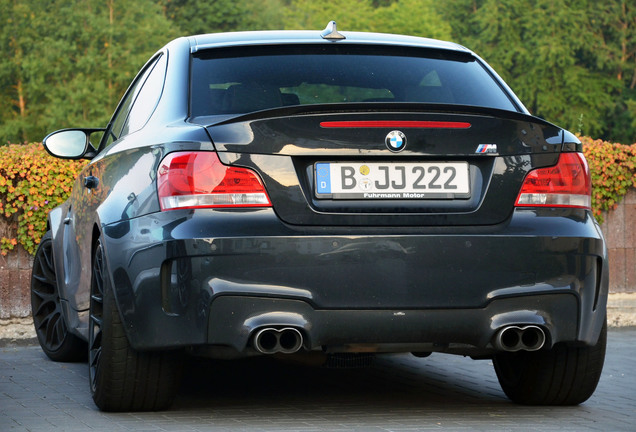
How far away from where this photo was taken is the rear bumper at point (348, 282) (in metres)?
4.38

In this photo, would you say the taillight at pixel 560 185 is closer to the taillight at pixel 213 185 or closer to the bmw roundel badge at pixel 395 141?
the bmw roundel badge at pixel 395 141

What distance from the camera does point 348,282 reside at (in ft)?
14.4

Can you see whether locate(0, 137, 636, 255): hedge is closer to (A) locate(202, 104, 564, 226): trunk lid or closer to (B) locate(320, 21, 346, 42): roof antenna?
(B) locate(320, 21, 346, 42): roof antenna

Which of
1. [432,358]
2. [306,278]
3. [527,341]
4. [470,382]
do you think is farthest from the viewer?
[432,358]

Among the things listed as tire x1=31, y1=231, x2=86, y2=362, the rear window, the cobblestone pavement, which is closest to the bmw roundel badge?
the rear window

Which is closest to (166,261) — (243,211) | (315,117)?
(243,211)

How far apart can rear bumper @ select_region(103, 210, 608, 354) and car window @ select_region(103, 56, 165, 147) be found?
1.47 m

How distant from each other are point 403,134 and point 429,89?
2.59 ft

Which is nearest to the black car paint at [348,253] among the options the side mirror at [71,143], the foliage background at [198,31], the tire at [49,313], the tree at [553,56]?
the side mirror at [71,143]

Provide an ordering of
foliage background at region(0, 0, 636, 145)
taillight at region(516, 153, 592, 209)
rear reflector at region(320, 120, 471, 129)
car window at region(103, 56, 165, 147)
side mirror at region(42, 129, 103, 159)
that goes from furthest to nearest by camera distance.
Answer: foliage background at region(0, 0, 636, 145) < side mirror at region(42, 129, 103, 159) < car window at region(103, 56, 165, 147) < taillight at region(516, 153, 592, 209) < rear reflector at region(320, 120, 471, 129)

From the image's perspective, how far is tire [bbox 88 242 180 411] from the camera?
490 cm

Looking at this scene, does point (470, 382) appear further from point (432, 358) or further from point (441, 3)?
point (441, 3)

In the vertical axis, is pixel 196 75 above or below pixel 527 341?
above

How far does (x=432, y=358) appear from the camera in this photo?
7617 mm
